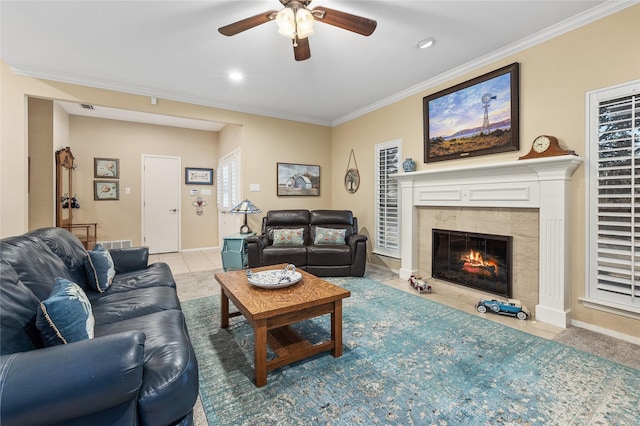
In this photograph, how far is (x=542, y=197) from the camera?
2.58 metres

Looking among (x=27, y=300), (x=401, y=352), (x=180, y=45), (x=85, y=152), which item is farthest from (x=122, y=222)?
(x=401, y=352)

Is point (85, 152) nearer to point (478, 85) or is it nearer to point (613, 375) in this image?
point (478, 85)

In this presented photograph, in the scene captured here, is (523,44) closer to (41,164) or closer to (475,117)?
(475,117)

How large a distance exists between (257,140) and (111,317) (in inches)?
147

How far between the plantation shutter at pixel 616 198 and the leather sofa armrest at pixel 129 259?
410 cm

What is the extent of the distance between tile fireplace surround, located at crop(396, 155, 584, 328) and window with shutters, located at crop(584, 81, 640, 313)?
0.53ft

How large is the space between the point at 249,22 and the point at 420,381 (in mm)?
2744

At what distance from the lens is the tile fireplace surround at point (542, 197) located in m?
2.46

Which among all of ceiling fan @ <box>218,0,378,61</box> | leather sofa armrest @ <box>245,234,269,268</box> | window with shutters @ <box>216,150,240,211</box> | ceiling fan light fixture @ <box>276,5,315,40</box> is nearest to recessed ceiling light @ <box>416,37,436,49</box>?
ceiling fan @ <box>218,0,378,61</box>

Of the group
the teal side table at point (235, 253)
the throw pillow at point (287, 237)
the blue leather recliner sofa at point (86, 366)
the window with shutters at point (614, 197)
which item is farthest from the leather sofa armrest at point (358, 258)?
the blue leather recliner sofa at point (86, 366)

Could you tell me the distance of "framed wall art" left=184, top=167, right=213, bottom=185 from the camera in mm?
6195

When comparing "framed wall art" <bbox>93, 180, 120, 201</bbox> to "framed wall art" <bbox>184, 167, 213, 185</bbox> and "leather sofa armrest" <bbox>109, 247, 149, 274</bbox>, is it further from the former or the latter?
"leather sofa armrest" <bbox>109, 247, 149, 274</bbox>

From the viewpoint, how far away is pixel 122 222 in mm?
5652

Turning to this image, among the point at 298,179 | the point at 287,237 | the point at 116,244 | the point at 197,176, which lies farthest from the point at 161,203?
the point at 287,237
